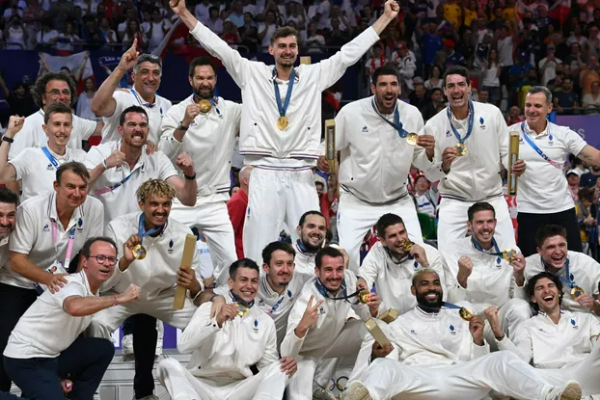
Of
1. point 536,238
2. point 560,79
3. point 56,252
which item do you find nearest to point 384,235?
point 536,238

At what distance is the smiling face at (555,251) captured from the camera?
9.72m

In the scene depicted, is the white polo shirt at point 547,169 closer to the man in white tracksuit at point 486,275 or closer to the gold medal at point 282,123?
the man in white tracksuit at point 486,275

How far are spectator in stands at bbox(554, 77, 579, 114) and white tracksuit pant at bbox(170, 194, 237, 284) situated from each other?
10092 mm

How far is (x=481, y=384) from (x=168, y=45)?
11.4m

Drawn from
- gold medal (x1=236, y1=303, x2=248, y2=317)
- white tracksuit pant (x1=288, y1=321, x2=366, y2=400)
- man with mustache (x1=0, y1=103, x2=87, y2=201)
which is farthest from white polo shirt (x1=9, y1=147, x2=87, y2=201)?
white tracksuit pant (x1=288, y1=321, x2=366, y2=400)

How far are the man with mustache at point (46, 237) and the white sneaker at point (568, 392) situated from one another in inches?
165

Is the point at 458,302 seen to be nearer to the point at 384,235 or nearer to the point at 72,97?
the point at 384,235

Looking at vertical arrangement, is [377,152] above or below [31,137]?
below

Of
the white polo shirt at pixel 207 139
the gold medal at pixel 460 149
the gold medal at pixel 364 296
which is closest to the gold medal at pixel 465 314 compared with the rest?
the gold medal at pixel 364 296

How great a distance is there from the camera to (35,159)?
9164mm

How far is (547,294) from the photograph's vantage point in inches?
369

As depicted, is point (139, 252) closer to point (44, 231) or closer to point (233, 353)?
point (44, 231)

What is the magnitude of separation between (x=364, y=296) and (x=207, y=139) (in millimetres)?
2365

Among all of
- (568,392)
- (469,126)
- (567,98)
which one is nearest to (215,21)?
(567,98)
